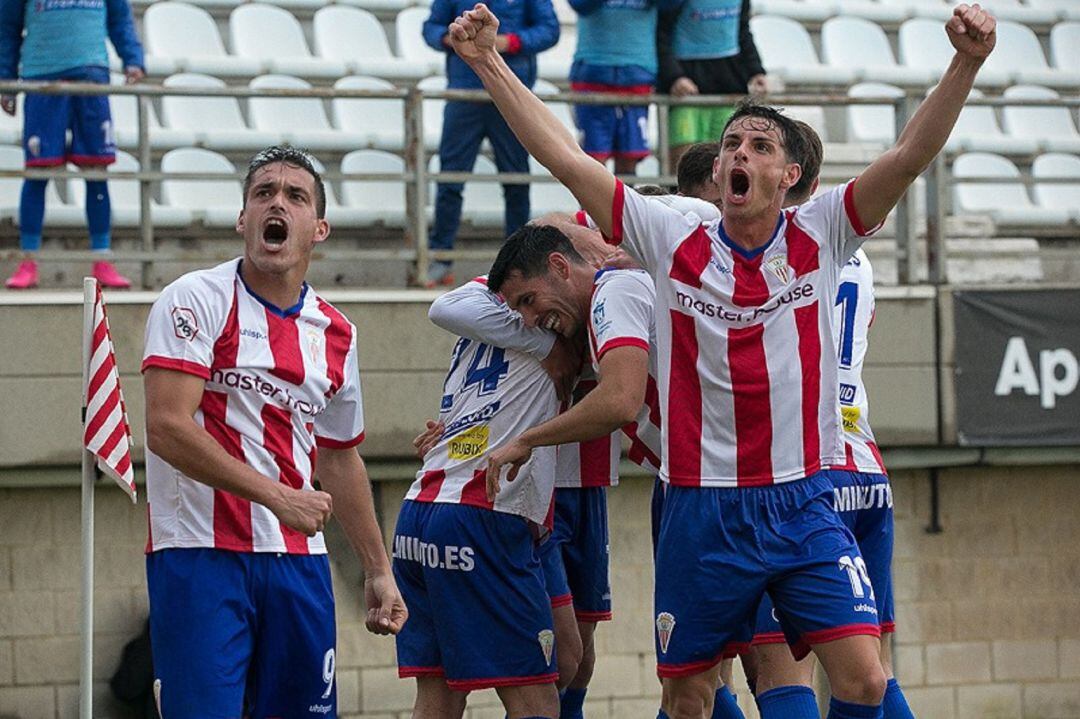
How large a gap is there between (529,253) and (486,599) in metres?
1.16

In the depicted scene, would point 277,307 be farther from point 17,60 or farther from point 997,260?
point 997,260

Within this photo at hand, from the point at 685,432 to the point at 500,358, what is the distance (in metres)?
0.97

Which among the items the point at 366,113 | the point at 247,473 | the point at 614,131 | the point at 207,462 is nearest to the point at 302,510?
the point at 247,473

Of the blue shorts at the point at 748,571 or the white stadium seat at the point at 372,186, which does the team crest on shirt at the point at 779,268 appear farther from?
the white stadium seat at the point at 372,186

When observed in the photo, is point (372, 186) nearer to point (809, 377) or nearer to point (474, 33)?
point (474, 33)

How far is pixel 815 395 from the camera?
17.8 ft

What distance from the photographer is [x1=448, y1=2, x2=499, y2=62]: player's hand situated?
5137mm

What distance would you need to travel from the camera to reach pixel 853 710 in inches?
205

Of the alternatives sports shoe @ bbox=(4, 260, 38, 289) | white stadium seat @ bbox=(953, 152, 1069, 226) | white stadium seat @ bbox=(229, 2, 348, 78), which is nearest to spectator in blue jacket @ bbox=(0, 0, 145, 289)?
sports shoe @ bbox=(4, 260, 38, 289)

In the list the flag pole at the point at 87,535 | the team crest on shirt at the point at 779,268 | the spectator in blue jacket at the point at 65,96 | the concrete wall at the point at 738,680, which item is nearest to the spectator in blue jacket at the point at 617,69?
the concrete wall at the point at 738,680

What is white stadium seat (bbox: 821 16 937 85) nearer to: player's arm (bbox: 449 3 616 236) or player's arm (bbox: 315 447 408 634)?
player's arm (bbox: 449 3 616 236)

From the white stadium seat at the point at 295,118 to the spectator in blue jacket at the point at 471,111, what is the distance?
1.30 m

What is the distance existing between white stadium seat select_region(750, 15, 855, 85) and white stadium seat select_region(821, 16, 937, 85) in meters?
0.13

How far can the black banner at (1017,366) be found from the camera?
30.9 feet
